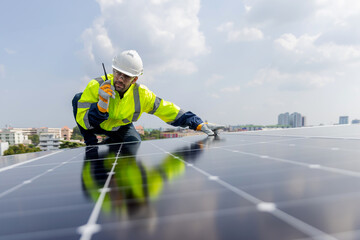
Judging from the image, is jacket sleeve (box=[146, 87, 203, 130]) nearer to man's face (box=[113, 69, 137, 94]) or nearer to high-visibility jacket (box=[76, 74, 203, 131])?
high-visibility jacket (box=[76, 74, 203, 131])

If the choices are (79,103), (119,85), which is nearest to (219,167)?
(119,85)

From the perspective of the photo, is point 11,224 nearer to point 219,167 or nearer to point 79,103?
point 219,167

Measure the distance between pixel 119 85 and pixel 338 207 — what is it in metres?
6.95

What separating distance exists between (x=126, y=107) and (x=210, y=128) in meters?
3.35

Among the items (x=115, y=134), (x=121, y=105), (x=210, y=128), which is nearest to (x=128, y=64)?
(x=121, y=105)

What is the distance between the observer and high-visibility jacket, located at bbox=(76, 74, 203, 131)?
7.41m

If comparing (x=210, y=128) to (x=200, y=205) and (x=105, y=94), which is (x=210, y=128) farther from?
(x=200, y=205)

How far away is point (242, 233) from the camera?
115 cm

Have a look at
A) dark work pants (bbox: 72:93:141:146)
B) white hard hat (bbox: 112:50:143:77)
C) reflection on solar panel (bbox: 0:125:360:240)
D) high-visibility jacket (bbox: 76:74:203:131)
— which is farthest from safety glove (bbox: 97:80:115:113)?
reflection on solar panel (bbox: 0:125:360:240)

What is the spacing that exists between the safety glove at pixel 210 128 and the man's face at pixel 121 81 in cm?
303

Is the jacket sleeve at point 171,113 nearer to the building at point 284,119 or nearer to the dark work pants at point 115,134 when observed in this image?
the dark work pants at point 115,134

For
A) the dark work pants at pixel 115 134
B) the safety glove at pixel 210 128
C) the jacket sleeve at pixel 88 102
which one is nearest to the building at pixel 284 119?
the safety glove at pixel 210 128

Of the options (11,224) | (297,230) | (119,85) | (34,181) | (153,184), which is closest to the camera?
(297,230)

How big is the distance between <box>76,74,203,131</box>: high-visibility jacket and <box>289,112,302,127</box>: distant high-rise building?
156m
